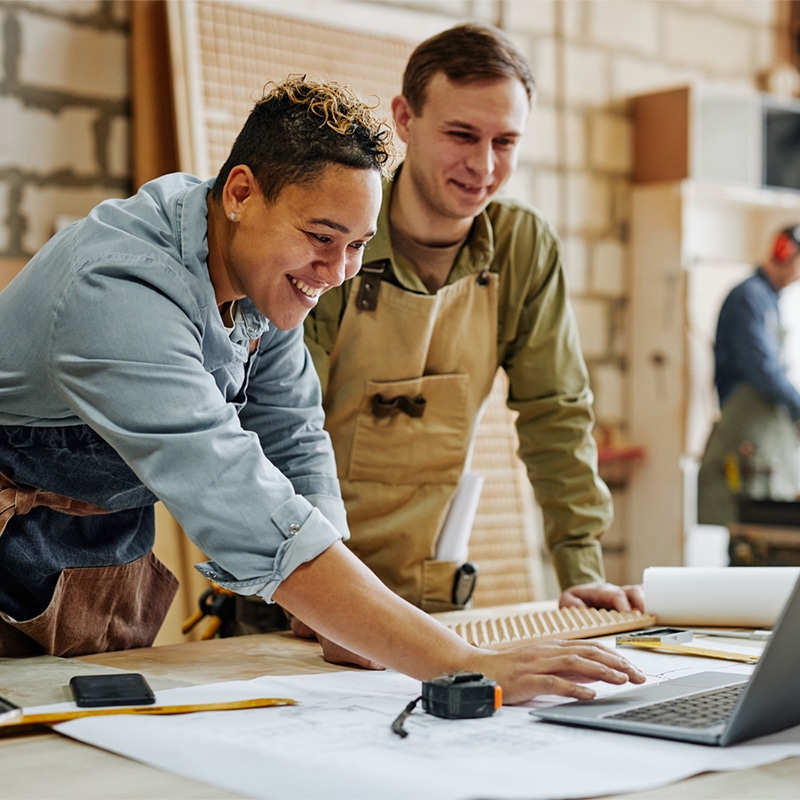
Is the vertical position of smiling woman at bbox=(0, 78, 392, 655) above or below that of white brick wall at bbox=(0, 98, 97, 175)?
below

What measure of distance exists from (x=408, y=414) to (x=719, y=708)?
94 centimetres

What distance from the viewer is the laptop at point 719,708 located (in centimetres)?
96

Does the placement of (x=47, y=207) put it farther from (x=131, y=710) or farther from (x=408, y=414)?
(x=131, y=710)

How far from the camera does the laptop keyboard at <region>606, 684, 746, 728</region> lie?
1021mm

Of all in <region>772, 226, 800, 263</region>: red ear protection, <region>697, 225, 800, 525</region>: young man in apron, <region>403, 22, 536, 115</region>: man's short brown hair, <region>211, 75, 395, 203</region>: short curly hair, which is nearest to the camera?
<region>211, 75, 395, 203</region>: short curly hair

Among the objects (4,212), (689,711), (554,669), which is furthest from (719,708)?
(4,212)

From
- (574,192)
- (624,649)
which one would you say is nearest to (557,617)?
(624,649)

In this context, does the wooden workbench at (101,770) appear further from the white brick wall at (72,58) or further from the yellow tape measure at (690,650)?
the white brick wall at (72,58)

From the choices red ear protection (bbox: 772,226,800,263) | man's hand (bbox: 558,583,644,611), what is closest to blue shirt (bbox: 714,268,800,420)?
red ear protection (bbox: 772,226,800,263)

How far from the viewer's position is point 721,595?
5.29 feet

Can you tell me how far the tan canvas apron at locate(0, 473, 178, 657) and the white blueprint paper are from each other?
0.30 metres

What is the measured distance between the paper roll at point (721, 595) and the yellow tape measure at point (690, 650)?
0.50ft

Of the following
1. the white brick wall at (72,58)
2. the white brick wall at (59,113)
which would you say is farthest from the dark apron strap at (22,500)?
the white brick wall at (72,58)

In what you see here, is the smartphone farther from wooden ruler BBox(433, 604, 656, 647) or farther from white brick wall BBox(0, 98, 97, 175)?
white brick wall BBox(0, 98, 97, 175)
